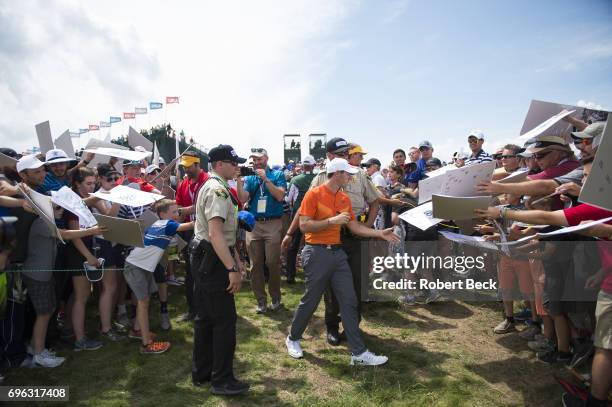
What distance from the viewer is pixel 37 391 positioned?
3580mm

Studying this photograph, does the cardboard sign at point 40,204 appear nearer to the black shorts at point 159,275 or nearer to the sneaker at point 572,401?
the black shorts at point 159,275

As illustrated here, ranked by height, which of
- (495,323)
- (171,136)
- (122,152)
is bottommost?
(495,323)

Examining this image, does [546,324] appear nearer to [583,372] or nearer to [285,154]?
[583,372]

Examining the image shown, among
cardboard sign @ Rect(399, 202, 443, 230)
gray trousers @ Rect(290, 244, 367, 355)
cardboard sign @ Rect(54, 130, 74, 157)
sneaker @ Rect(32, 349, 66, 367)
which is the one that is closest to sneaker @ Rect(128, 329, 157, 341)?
sneaker @ Rect(32, 349, 66, 367)

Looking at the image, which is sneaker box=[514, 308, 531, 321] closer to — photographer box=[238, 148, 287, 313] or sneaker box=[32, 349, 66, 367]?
photographer box=[238, 148, 287, 313]

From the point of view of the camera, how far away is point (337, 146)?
476 cm

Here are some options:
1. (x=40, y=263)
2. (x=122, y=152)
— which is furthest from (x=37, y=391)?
(x=122, y=152)

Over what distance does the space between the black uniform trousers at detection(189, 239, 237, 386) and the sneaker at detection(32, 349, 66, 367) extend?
180 cm

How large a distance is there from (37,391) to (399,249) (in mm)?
5215

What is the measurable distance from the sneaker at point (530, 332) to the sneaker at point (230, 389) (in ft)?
11.5

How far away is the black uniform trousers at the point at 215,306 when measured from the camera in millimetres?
3508

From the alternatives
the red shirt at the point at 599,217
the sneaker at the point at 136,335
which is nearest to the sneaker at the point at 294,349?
the sneaker at the point at 136,335

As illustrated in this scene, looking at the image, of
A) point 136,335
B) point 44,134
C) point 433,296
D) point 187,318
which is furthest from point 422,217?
point 44,134

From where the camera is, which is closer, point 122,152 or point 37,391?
point 37,391
